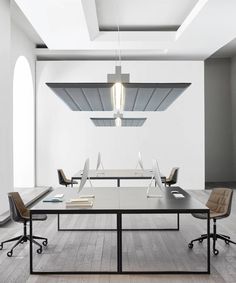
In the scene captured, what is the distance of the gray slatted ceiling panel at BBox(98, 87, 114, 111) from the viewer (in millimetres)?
3373

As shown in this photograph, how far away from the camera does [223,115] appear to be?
14062 millimetres

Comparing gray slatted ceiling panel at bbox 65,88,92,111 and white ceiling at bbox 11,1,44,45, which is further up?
white ceiling at bbox 11,1,44,45

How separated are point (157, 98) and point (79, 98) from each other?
2.24 feet

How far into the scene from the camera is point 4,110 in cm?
775

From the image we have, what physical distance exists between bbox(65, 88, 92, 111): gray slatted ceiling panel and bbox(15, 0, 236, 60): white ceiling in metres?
3.14

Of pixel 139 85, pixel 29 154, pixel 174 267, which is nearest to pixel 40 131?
pixel 29 154

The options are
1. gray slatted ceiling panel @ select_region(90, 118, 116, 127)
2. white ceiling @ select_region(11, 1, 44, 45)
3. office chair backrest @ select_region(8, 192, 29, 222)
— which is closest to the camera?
office chair backrest @ select_region(8, 192, 29, 222)

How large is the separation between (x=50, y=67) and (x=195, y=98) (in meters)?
4.03

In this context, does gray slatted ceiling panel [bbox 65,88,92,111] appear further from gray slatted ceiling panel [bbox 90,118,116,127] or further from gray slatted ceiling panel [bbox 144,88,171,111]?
gray slatted ceiling panel [bbox 90,118,116,127]

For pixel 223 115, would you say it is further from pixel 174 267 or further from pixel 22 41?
pixel 174 267

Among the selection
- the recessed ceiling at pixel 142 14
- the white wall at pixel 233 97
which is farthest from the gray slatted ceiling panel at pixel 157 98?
A: the white wall at pixel 233 97

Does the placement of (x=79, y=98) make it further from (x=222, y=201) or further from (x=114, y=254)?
(x=222, y=201)

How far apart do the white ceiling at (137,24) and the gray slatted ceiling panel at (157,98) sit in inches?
125

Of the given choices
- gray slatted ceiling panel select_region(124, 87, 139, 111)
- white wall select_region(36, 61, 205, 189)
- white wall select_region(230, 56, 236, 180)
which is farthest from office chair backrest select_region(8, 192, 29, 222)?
white wall select_region(230, 56, 236, 180)
